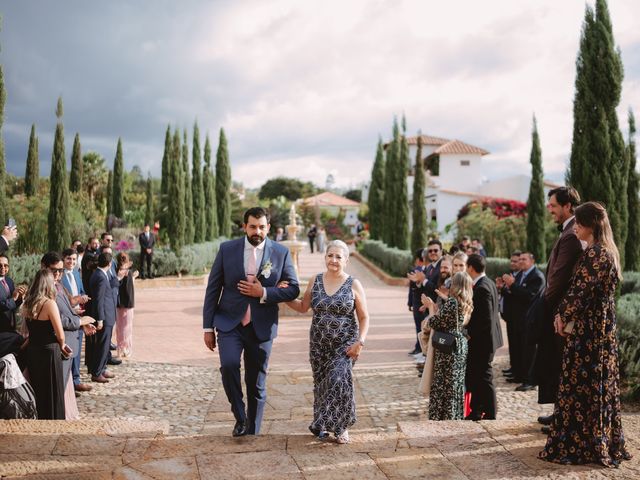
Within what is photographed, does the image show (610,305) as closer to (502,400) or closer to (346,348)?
(346,348)

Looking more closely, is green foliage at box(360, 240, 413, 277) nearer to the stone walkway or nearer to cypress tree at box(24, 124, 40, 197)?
the stone walkway

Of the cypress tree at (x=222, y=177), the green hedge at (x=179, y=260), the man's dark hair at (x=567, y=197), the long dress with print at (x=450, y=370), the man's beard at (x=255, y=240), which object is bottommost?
the long dress with print at (x=450, y=370)

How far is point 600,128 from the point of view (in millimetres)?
9352

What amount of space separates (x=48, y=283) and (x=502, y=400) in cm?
490

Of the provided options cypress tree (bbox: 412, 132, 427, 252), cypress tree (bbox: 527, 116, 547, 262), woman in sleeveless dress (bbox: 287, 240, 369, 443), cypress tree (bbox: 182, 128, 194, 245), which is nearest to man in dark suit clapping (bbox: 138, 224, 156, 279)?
cypress tree (bbox: 182, 128, 194, 245)

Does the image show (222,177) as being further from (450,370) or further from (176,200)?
(450,370)

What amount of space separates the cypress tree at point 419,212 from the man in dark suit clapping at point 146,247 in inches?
354

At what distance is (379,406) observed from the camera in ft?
20.0

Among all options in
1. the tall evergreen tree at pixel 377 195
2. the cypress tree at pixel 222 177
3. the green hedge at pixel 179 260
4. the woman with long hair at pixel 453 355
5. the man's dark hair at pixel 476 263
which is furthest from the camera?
the tall evergreen tree at pixel 377 195

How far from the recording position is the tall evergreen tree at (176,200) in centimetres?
2072

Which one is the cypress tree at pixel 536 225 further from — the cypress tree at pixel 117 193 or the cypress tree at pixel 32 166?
the cypress tree at pixel 117 193

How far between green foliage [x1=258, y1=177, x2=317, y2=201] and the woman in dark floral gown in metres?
76.6

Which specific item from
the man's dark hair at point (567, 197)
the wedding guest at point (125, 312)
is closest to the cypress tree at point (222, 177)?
the wedding guest at point (125, 312)

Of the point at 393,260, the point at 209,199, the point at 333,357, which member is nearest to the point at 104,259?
the point at 333,357
